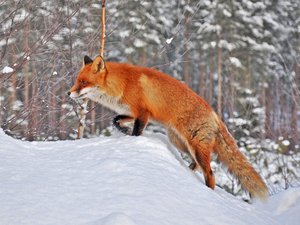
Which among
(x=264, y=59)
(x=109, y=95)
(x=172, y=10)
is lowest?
(x=264, y=59)

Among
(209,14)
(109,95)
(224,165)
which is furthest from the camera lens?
(209,14)

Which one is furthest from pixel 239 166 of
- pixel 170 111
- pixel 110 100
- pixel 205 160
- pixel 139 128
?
pixel 110 100

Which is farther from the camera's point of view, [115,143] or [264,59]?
[264,59]

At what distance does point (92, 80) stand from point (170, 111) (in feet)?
4.25

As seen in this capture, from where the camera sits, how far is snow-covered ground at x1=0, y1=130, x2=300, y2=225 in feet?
9.50

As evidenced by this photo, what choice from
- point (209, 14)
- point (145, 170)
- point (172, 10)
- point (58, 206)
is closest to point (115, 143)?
point (145, 170)

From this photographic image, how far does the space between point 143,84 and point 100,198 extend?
3115 mm

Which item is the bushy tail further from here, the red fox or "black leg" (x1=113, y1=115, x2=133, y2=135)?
"black leg" (x1=113, y1=115, x2=133, y2=135)

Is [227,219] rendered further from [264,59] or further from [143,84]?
[264,59]

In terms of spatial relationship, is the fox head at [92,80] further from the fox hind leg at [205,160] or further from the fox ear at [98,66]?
the fox hind leg at [205,160]

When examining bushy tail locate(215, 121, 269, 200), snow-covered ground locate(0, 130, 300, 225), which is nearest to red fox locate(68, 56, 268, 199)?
bushy tail locate(215, 121, 269, 200)

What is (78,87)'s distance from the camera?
6238 millimetres

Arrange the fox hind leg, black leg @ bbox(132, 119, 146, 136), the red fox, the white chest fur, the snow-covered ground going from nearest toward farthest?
the snow-covered ground
the fox hind leg
the red fox
black leg @ bbox(132, 119, 146, 136)
the white chest fur

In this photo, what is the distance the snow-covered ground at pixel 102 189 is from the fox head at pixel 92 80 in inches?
57.2
